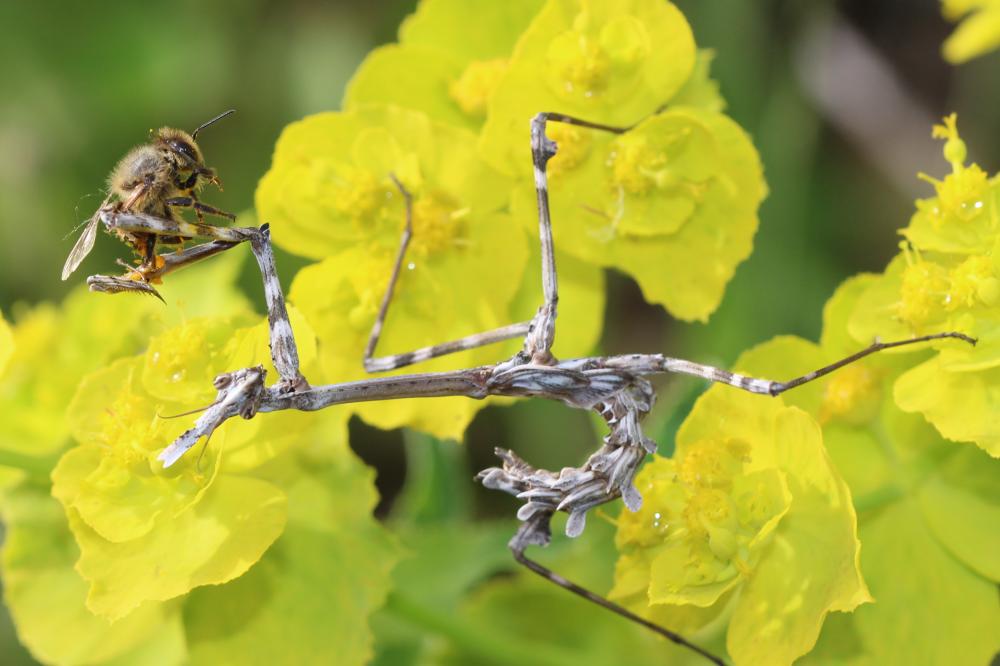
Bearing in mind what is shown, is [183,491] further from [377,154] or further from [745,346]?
[745,346]

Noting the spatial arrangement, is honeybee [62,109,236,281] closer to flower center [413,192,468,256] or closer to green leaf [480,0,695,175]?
flower center [413,192,468,256]

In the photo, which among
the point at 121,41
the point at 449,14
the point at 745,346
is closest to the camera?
the point at 449,14

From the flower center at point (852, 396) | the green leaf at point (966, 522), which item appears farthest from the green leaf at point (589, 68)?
the green leaf at point (966, 522)

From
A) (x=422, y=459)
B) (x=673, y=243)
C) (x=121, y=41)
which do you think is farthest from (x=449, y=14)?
(x=121, y=41)

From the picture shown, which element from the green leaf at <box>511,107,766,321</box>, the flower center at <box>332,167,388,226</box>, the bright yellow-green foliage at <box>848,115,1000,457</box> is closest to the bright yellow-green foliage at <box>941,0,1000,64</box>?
the bright yellow-green foliage at <box>848,115,1000,457</box>

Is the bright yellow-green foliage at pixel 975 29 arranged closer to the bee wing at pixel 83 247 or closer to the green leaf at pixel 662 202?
the green leaf at pixel 662 202

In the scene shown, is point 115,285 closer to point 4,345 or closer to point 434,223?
point 4,345

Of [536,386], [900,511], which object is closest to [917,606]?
[900,511]
